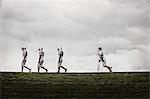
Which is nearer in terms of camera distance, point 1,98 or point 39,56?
point 1,98

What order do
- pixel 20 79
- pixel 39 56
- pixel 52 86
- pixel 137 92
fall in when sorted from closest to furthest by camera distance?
pixel 137 92
pixel 52 86
pixel 20 79
pixel 39 56

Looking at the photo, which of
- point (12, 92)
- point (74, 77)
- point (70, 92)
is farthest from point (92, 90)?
point (12, 92)

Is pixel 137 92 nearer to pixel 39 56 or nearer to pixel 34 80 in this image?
pixel 34 80

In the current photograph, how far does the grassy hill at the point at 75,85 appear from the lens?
1767 centimetres

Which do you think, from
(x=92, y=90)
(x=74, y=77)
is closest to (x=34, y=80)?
(x=74, y=77)

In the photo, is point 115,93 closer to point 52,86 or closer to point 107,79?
point 107,79

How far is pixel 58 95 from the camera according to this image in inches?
697

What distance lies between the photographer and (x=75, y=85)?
748 inches

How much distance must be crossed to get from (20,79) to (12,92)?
6.31 feet

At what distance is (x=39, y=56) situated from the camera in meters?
24.6

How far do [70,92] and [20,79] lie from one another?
3.52m

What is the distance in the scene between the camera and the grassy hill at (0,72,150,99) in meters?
17.7

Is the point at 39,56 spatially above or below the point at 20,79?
above

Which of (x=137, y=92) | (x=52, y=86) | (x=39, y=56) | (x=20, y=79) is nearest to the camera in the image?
(x=137, y=92)
